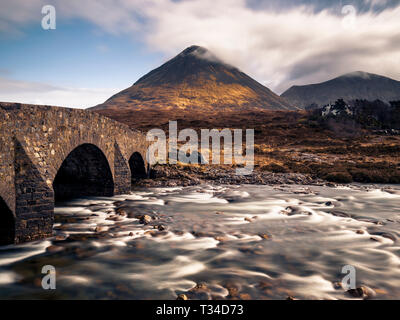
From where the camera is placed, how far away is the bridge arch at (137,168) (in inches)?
770

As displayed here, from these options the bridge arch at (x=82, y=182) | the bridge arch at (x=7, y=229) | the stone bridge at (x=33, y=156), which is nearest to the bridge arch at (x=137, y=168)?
the bridge arch at (x=82, y=182)

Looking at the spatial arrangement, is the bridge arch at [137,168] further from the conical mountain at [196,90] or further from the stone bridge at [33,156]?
the conical mountain at [196,90]

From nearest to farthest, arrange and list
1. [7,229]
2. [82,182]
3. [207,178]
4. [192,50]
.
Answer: [7,229] → [82,182] → [207,178] → [192,50]

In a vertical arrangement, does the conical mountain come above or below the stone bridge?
above

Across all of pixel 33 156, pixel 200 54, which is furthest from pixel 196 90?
pixel 33 156

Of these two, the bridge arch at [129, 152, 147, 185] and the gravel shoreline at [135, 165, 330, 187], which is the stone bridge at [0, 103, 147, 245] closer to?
the bridge arch at [129, 152, 147, 185]

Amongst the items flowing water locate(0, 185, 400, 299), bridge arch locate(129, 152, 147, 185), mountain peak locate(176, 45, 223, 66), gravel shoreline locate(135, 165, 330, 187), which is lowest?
flowing water locate(0, 185, 400, 299)

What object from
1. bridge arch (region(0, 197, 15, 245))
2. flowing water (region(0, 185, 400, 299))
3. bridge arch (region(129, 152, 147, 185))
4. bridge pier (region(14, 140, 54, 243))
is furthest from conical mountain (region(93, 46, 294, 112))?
bridge arch (region(0, 197, 15, 245))

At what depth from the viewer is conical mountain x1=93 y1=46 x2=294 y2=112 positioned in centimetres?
11200

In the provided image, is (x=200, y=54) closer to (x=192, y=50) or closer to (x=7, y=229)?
(x=192, y=50)

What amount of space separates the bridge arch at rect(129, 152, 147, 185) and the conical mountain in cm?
7764

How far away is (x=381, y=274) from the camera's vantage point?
6.32 metres

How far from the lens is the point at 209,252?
750 cm

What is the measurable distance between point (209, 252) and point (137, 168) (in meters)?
13.7
